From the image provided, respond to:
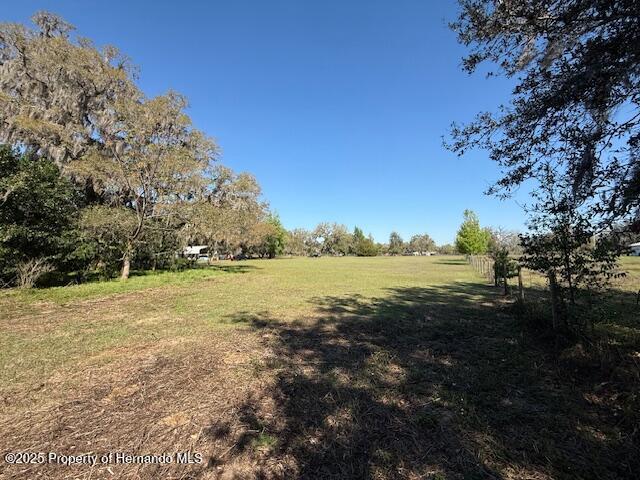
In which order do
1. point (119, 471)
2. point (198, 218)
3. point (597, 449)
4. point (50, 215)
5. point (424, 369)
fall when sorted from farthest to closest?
1. point (198, 218)
2. point (50, 215)
3. point (424, 369)
4. point (597, 449)
5. point (119, 471)

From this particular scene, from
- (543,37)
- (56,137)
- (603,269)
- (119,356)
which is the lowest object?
(119,356)

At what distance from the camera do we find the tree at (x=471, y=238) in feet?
121

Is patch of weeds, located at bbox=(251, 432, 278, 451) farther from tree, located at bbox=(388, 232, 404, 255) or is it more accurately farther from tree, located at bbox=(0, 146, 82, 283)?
tree, located at bbox=(388, 232, 404, 255)

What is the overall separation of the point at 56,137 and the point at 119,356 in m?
14.0

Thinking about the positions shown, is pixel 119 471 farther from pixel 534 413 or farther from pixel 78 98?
pixel 78 98

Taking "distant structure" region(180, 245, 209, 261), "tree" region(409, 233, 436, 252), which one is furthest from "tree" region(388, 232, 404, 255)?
"distant structure" region(180, 245, 209, 261)

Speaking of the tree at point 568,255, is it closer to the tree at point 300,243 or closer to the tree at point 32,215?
the tree at point 32,215

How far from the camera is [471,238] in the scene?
121 feet

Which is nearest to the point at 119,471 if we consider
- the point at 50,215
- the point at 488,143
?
the point at 488,143

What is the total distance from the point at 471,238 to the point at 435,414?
1477 inches

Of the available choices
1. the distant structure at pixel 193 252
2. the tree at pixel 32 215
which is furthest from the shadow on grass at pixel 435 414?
the distant structure at pixel 193 252

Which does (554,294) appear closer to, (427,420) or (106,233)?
(427,420)

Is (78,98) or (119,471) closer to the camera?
(119,471)

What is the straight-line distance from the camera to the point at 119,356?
4773mm
